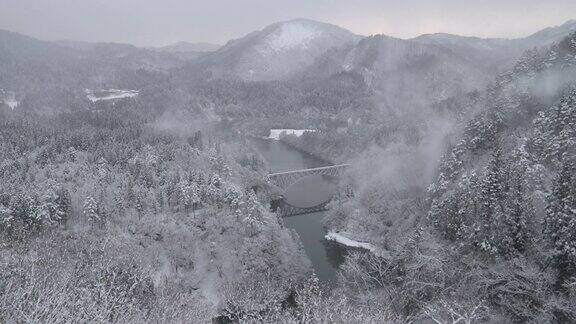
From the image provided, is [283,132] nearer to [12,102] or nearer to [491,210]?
[12,102]

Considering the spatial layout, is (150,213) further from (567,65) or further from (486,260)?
(567,65)

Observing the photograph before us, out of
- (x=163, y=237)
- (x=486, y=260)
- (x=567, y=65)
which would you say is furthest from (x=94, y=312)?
(x=567, y=65)

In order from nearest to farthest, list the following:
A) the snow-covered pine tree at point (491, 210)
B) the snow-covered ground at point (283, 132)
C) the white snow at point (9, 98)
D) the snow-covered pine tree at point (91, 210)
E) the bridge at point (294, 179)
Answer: the snow-covered pine tree at point (491, 210) < the snow-covered pine tree at point (91, 210) < the bridge at point (294, 179) < the white snow at point (9, 98) < the snow-covered ground at point (283, 132)

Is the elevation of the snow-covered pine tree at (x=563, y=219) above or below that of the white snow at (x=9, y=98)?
above

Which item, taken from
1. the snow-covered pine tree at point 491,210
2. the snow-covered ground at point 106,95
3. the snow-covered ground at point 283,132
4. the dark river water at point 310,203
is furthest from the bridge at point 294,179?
the snow-covered ground at point 106,95

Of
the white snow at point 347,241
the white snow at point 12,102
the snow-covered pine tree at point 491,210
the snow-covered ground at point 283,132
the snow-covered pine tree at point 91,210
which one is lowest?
the snow-covered ground at point 283,132

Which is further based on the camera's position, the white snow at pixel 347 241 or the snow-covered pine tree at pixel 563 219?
the white snow at pixel 347 241

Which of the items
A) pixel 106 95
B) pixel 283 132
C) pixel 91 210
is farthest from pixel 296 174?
pixel 106 95

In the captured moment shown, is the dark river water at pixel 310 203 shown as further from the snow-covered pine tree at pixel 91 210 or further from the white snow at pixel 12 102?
the white snow at pixel 12 102

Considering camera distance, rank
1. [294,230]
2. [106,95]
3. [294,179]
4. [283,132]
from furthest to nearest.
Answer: [106,95]
[283,132]
[294,179]
[294,230]
